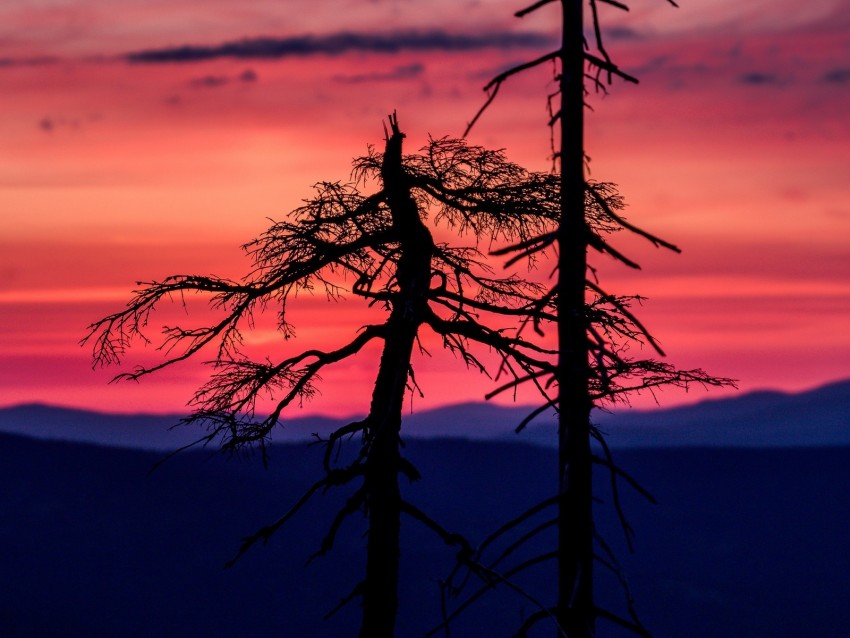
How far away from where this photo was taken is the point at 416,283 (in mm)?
15258

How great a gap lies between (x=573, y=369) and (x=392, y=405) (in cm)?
269

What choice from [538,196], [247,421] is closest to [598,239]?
[538,196]

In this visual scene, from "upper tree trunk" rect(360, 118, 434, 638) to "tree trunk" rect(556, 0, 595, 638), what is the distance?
8.27ft

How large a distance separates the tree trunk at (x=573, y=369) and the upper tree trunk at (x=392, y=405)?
2.52 meters

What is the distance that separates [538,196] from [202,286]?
4786 millimetres

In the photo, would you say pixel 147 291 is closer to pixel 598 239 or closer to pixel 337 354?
pixel 337 354

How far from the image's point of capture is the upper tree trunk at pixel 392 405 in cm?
1462

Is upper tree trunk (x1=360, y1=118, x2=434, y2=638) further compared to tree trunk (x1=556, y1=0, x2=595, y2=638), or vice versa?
upper tree trunk (x1=360, y1=118, x2=434, y2=638)

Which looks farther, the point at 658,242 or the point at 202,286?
the point at 202,286

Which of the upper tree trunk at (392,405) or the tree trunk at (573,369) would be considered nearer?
the tree trunk at (573,369)

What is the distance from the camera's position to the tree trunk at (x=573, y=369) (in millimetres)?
12789

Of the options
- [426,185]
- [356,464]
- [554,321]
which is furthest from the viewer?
[426,185]

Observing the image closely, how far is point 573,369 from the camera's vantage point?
13172 mm

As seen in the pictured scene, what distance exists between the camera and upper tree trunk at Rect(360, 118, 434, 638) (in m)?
14.6
